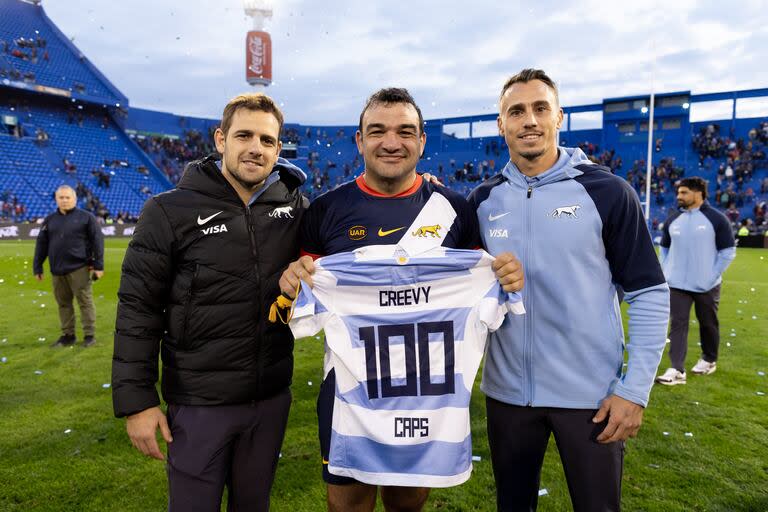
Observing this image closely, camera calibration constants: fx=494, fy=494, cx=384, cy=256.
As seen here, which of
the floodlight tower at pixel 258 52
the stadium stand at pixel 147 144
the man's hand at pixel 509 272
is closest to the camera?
the man's hand at pixel 509 272

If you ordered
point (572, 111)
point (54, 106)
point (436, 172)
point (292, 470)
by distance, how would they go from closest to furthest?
point (292, 470), point (54, 106), point (572, 111), point (436, 172)

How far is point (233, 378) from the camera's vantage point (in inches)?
93.3

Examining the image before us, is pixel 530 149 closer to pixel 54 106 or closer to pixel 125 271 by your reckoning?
pixel 125 271

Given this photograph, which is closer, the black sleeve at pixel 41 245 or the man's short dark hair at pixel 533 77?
the man's short dark hair at pixel 533 77

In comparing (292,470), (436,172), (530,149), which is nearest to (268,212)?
(530,149)

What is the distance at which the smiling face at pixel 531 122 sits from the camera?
2.38 meters

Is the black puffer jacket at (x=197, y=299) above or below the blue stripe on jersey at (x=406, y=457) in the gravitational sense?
above

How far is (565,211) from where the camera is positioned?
91.5 inches

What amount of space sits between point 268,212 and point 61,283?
21.5 ft

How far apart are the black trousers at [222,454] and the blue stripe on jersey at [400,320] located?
624 mm

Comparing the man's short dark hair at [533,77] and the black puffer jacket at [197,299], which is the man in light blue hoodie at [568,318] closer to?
the man's short dark hair at [533,77]

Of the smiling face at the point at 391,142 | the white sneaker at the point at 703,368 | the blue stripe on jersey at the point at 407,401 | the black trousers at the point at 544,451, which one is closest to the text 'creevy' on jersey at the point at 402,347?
the blue stripe on jersey at the point at 407,401

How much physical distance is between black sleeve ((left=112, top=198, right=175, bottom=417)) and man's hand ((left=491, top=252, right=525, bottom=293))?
1525mm

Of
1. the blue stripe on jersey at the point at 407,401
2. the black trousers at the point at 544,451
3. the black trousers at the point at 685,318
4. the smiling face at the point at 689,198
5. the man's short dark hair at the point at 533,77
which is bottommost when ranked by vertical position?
the black trousers at the point at 685,318
